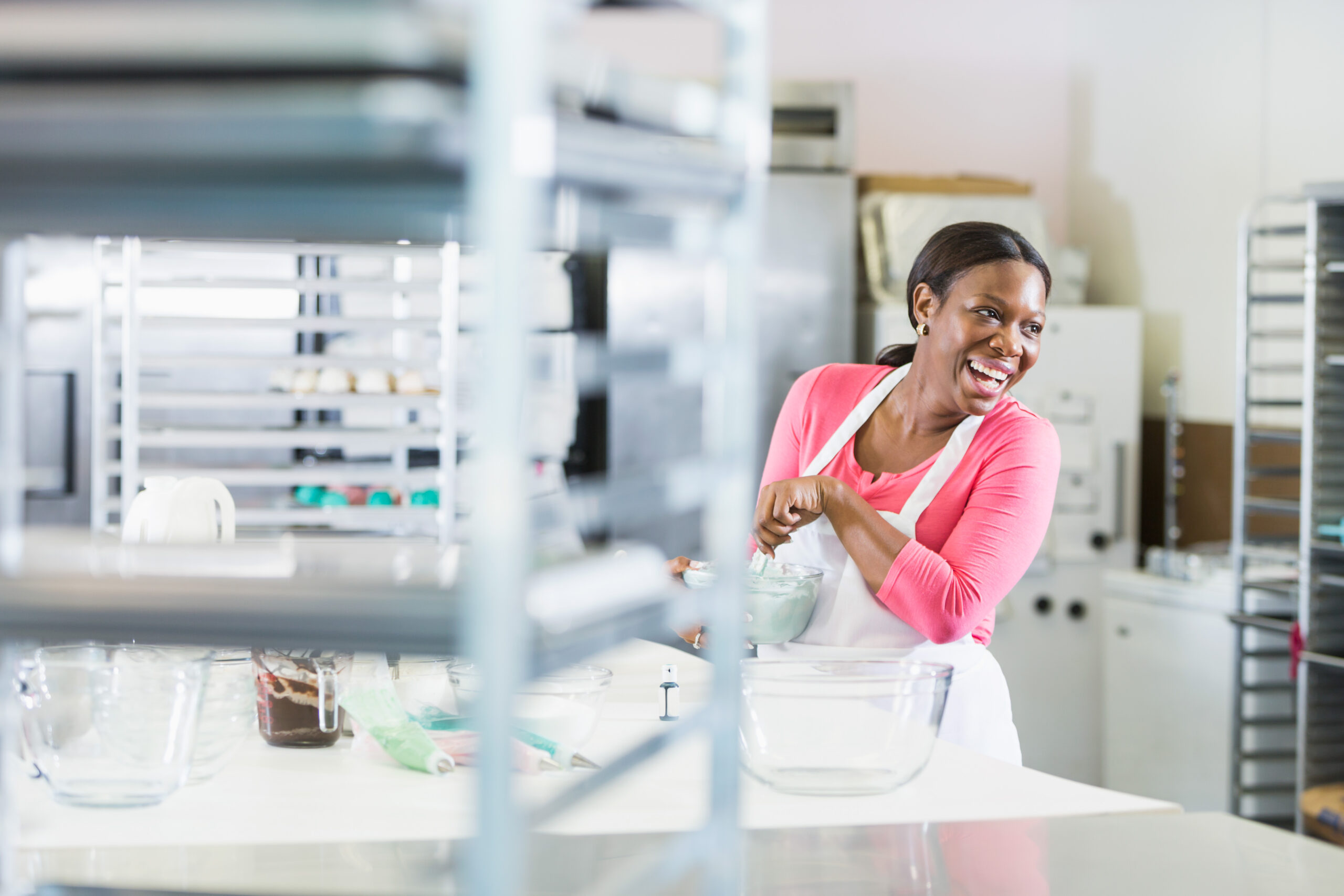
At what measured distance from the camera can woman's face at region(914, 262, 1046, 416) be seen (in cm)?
222

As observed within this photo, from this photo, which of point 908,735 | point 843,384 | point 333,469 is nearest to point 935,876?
point 908,735

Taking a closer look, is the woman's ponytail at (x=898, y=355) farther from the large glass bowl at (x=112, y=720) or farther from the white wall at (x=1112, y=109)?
the white wall at (x=1112, y=109)

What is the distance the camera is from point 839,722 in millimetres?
1490

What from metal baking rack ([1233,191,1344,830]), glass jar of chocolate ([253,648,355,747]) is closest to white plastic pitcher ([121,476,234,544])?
glass jar of chocolate ([253,648,355,747])

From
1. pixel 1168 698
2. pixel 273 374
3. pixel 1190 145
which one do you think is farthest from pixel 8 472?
pixel 1190 145

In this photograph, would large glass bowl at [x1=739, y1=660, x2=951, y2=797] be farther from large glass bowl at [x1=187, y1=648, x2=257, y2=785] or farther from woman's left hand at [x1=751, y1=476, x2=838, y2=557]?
woman's left hand at [x1=751, y1=476, x2=838, y2=557]

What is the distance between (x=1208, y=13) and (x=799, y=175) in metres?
1.58

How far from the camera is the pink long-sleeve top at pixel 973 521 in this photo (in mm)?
2182

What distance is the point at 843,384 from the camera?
2596 millimetres

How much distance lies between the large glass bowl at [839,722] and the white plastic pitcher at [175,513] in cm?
70

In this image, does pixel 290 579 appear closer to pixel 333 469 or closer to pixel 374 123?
pixel 374 123

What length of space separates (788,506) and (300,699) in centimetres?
85

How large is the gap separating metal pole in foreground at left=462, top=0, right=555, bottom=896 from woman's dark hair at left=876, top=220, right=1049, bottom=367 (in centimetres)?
178

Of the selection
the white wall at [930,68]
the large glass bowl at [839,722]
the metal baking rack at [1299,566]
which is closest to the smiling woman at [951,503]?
the large glass bowl at [839,722]
